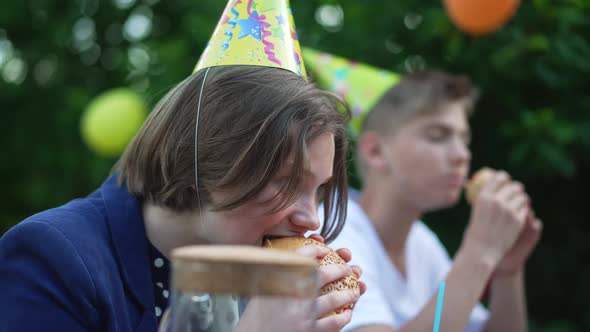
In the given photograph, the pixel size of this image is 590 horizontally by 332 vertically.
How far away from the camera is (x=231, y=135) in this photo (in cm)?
118

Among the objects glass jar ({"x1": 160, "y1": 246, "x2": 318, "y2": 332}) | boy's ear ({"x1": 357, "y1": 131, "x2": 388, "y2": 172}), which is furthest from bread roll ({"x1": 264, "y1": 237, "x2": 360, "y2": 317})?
boy's ear ({"x1": 357, "y1": 131, "x2": 388, "y2": 172})

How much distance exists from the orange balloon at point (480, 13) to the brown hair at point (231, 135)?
3.67 ft

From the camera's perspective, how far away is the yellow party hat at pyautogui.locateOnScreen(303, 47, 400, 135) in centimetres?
231

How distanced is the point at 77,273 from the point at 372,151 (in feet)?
4.43

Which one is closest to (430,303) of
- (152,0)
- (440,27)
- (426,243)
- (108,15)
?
(426,243)

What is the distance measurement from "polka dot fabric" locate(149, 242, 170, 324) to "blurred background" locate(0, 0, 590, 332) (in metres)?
0.81

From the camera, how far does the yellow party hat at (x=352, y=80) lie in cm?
231

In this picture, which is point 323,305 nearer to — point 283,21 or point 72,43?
point 283,21

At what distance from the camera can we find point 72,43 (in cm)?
328

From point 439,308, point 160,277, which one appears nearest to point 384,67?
point 439,308

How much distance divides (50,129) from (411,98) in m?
1.83

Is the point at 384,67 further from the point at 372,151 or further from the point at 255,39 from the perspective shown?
the point at 255,39

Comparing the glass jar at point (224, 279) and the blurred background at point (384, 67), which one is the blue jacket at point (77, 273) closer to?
the glass jar at point (224, 279)

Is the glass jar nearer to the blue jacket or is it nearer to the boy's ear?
the blue jacket
